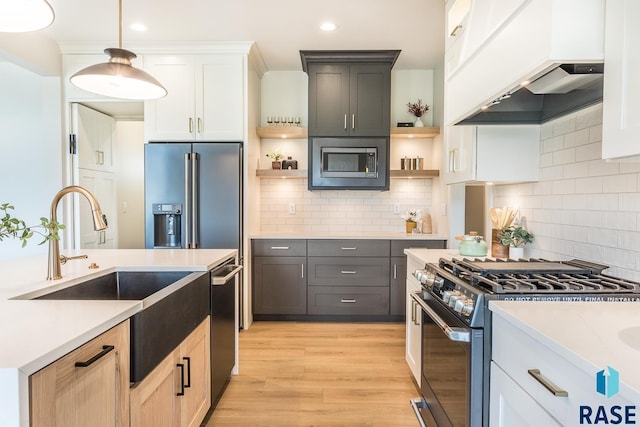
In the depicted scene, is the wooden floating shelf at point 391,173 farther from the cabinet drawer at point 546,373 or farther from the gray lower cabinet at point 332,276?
the cabinet drawer at point 546,373

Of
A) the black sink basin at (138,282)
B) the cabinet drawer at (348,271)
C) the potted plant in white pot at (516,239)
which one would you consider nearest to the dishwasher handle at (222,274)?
the black sink basin at (138,282)

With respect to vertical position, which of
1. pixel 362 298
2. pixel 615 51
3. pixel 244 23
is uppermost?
pixel 244 23

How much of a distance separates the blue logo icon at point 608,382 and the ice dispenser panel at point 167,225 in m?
3.17

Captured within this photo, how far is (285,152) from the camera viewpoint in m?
4.11

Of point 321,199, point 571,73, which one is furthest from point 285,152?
point 571,73

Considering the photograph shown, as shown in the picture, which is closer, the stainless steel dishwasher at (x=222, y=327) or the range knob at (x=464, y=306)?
the range knob at (x=464, y=306)

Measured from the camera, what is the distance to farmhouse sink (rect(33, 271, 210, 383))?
1230mm

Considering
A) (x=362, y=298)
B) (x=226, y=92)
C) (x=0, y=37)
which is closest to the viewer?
(x=0, y=37)

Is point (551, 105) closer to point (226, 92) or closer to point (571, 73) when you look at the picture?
point (571, 73)

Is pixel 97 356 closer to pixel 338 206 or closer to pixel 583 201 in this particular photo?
pixel 583 201

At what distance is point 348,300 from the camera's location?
3.64 metres

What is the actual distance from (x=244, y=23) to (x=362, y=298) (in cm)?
266

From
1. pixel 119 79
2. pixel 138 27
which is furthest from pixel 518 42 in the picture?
pixel 138 27

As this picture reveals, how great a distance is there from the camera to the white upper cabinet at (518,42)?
117 cm
